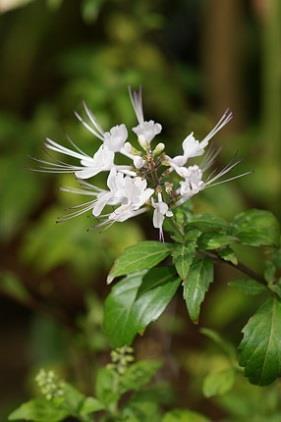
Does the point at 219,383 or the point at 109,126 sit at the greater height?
the point at 109,126

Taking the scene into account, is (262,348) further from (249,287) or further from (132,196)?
(132,196)

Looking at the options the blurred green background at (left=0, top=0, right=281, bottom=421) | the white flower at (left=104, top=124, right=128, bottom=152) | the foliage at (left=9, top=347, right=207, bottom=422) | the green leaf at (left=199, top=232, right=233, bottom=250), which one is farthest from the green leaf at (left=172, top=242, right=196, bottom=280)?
the blurred green background at (left=0, top=0, right=281, bottom=421)

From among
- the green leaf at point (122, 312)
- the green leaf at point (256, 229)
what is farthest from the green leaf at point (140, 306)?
the green leaf at point (256, 229)

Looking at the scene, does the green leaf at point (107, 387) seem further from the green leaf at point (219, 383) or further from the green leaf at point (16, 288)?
the green leaf at point (16, 288)

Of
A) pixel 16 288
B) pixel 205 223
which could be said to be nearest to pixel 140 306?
pixel 205 223

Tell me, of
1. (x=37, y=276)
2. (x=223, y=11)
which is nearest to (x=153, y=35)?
(x=223, y=11)

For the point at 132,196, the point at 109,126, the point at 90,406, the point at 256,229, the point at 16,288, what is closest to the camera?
the point at 132,196
